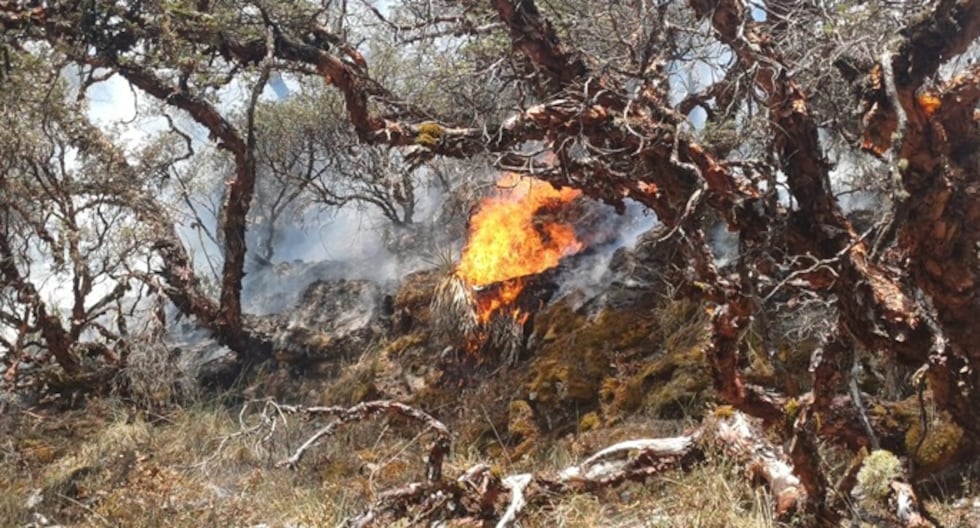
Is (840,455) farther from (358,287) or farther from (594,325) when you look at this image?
(358,287)

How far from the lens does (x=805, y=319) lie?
6.81 metres

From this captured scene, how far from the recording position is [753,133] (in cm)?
617

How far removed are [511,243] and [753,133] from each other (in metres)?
6.49

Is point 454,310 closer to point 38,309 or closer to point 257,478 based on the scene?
point 257,478

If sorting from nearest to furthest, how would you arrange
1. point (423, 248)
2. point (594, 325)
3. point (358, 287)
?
point (594, 325), point (358, 287), point (423, 248)

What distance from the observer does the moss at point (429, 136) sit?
5.06 metres

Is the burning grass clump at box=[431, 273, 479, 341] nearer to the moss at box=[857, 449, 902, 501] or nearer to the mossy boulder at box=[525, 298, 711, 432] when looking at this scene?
the mossy boulder at box=[525, 298, 711, 432]

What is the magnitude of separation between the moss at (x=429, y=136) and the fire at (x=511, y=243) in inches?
189

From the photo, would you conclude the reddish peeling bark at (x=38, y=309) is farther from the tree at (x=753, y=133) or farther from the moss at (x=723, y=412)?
the moss at (x=723, y=412)

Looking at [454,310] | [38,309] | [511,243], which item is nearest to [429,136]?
[454,310]

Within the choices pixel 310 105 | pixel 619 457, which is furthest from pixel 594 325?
pixel 310 105

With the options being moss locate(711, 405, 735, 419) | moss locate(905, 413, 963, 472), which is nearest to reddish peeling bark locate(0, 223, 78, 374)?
moss locate(711, 405, 735, 419)

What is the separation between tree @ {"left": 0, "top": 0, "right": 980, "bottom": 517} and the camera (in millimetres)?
3521

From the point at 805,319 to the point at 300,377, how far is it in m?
7.10
